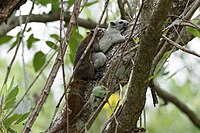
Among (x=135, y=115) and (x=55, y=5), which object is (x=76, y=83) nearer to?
(x=135, y=115)

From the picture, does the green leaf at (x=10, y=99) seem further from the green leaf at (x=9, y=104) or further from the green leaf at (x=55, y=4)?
the green leaf at (x=55, y=4)

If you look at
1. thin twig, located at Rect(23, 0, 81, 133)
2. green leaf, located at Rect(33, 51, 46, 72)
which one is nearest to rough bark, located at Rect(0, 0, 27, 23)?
thin twig, located at Rect(23, 0, 81, 133)

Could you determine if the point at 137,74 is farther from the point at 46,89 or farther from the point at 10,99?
the point at 10,99

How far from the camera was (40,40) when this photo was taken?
2.55m

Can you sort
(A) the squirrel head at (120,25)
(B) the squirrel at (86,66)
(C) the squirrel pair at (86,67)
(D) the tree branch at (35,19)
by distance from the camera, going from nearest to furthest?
(C) the squirrel pair at (86,67)
(B) the squirrel at (86,66)
(A) the squirrel head at (120,25)
(D) the tree branch at (35,19)

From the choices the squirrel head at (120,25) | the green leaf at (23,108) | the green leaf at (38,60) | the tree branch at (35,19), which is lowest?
the green leaf at (38,60)

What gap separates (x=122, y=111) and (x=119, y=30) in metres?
0.92

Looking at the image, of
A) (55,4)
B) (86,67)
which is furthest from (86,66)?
(55,4)

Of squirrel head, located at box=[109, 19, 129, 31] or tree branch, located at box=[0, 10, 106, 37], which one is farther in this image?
tree branch, located at box=[0, 10, 106, 37]

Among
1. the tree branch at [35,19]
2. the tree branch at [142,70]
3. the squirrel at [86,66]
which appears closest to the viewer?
the tree branch at [142,70]

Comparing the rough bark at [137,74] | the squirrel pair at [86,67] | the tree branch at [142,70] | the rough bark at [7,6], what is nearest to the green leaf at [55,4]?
the squirrel pair at [86,67]

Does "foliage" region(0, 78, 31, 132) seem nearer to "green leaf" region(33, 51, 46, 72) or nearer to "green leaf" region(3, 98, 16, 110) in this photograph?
"green leaf" region(3, 98, 16, 110)

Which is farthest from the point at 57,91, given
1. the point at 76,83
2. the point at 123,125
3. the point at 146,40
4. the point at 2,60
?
the point at 146,40

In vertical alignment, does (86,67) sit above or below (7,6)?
below
